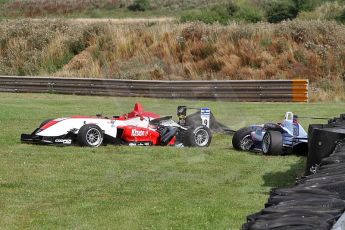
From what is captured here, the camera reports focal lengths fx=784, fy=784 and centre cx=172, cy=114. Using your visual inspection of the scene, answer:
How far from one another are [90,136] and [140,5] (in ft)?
177

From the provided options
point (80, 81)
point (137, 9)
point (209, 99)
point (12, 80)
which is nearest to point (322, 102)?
point (209, 99)

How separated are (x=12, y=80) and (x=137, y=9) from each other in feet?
122

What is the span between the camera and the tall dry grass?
33.7 meters

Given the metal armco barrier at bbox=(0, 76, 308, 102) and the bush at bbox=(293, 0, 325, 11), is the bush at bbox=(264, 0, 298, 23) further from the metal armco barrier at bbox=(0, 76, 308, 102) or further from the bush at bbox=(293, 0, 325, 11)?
the metal armco barrier at bbox=(0, 76, 308, 102)

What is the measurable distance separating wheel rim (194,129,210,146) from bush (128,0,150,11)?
52.9 metres

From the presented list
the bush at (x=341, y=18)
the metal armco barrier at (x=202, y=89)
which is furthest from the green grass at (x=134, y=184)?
the bush at (x=341, y=18)

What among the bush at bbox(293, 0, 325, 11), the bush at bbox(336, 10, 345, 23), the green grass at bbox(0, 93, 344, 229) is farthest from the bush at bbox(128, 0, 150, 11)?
the green grass at bbox(0, 93, 344, 229)

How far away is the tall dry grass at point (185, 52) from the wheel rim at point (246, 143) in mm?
15113

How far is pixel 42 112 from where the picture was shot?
22859 millimetres

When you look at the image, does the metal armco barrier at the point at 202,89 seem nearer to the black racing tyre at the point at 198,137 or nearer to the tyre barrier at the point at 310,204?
the black racing tyre at the point at 198,137

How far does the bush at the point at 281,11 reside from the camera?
47625mm

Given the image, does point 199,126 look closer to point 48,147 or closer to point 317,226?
point 48,147

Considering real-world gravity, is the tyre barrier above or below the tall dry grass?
below

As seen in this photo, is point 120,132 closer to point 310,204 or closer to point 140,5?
point 310,204
